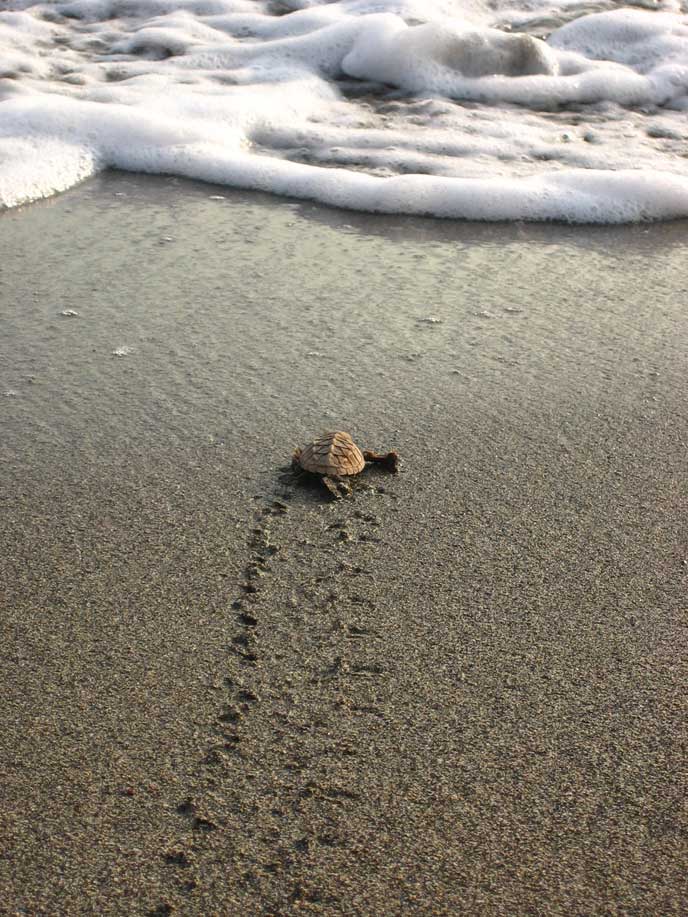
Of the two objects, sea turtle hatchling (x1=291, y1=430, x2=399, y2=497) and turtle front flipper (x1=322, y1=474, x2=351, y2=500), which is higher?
sea turtle hatchling (x1=291, y1=430, x2=399, y2=497)

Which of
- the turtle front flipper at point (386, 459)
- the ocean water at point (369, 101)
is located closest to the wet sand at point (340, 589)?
the turtle front flipper at point (386, 459)

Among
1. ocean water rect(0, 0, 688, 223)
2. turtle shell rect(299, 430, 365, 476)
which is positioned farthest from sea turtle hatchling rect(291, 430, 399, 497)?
ocean water rect(0, 0, 688, 223)

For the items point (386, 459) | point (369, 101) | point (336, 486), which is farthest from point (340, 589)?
point (369, 101)

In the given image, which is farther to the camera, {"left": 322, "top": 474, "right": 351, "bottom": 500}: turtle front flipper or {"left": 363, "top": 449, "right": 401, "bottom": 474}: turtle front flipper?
{"left": 363, "top": 449, "right": 401, "bottom": 474}: turtle front flipper

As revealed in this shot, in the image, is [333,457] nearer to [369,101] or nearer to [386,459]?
[386,459]

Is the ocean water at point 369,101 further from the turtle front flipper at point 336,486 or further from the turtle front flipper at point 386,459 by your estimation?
the turtle front flipper at point 336,486

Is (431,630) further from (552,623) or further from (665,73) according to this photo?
(665,73)

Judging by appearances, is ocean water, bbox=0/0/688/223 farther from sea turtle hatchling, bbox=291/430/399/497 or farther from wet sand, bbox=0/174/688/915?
sea turtle hatchling, bbox=291/430/399/497
